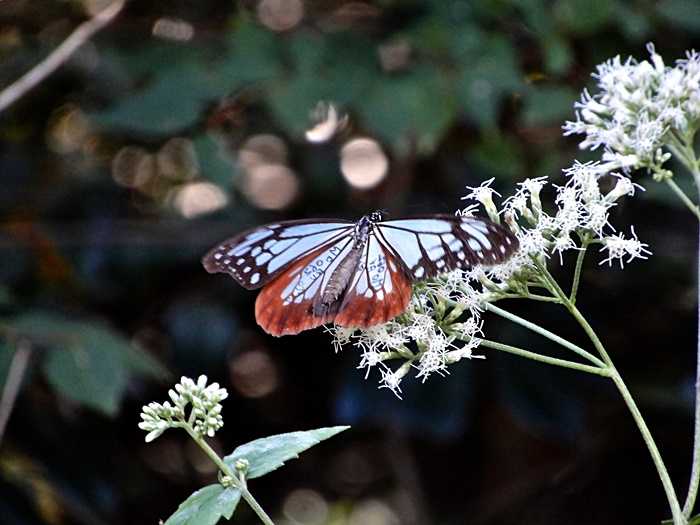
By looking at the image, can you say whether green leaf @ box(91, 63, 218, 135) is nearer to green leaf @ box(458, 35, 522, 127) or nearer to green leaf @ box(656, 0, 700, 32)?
green leaf @ box(458, 35, 522, 127)

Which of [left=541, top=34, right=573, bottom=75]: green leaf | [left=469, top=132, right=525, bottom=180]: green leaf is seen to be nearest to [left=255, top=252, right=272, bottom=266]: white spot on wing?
[left=541, top=34, right=573, bottom=75]: green leaf

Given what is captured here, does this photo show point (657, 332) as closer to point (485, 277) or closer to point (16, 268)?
point (485, 277)

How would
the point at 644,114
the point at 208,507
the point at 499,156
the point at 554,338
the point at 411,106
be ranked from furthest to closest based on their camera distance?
the point at 499,156
the point at 411,106
the point at 644,114
the point at 554,338
the point at 208,507

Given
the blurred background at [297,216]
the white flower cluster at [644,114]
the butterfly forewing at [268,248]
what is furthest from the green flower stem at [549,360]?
the blurred background at [297,216]

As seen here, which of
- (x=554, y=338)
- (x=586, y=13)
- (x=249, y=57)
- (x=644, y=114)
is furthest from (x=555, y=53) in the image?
(x=554, y=338)

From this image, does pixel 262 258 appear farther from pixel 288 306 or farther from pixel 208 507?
pixel 208 507

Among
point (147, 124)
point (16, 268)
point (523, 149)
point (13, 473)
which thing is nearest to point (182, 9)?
point (147, 124)
